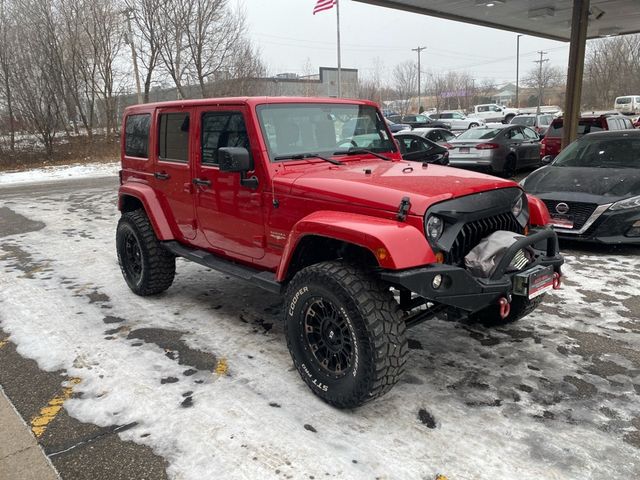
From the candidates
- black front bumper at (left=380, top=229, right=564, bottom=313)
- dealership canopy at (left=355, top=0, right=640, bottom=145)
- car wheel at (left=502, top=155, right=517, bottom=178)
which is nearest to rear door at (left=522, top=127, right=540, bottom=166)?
car wheel at (left=502, top=155, right=517, bottom=178)

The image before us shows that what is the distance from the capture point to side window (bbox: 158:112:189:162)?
15.0ft

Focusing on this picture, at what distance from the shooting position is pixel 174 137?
4742 millimetres

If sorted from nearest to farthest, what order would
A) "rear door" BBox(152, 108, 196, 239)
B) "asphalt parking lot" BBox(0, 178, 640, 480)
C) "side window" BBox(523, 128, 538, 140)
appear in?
"asphalt parking lot" BBox(0, 178, 640, 480), "rear door" BBox(152, 108, 196, 239), "side window" BBox(523, 128, 538, 140)

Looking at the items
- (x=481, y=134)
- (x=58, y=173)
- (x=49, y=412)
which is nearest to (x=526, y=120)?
(x=481, y=134)

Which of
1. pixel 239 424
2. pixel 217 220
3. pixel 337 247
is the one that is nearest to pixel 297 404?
pixel 239 424

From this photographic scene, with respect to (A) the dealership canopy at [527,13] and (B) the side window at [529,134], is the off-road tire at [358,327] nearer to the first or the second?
(A) the dealership canopy at [527,13]

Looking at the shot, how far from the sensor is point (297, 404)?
3.24 m

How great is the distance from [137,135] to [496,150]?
993 cm

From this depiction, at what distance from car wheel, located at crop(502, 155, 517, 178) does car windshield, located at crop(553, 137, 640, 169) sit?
17.2ft

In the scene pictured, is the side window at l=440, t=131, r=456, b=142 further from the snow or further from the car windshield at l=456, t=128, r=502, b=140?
the snow

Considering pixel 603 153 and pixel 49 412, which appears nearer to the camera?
pixel 49 412

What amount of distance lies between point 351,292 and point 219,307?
2417 millimetres

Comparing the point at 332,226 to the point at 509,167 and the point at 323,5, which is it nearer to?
the point at 509,167

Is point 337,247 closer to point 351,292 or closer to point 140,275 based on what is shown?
point 351,292
